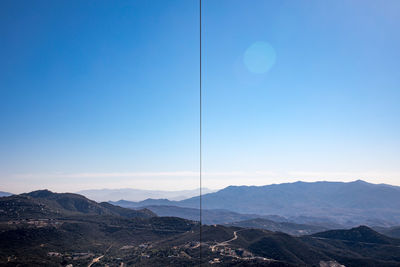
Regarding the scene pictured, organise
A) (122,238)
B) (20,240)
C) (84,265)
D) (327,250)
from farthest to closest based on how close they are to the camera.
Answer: (122,238) → (327,250) → (20,240) → (84,265)

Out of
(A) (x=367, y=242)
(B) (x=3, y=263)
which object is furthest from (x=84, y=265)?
(A) (x=367, y=242)

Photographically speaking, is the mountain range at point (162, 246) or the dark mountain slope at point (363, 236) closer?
the mountain range at point (162, 246)

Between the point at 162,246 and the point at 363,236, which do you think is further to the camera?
the point at 363,236

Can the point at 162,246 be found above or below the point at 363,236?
above

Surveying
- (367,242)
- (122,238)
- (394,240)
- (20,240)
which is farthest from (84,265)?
(394,240)

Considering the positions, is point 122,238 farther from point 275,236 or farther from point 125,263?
point 275,236

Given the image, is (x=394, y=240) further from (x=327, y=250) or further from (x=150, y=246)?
(x=150, y=246)

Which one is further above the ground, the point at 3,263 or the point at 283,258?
the point at 3,263

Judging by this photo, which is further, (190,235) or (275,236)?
(190,235)

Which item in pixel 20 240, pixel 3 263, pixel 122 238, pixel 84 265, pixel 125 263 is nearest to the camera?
pixel 3 263

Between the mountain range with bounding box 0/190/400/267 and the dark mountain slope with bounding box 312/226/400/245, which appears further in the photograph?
the dark mountain slope with bounding box 312/226/400/245
